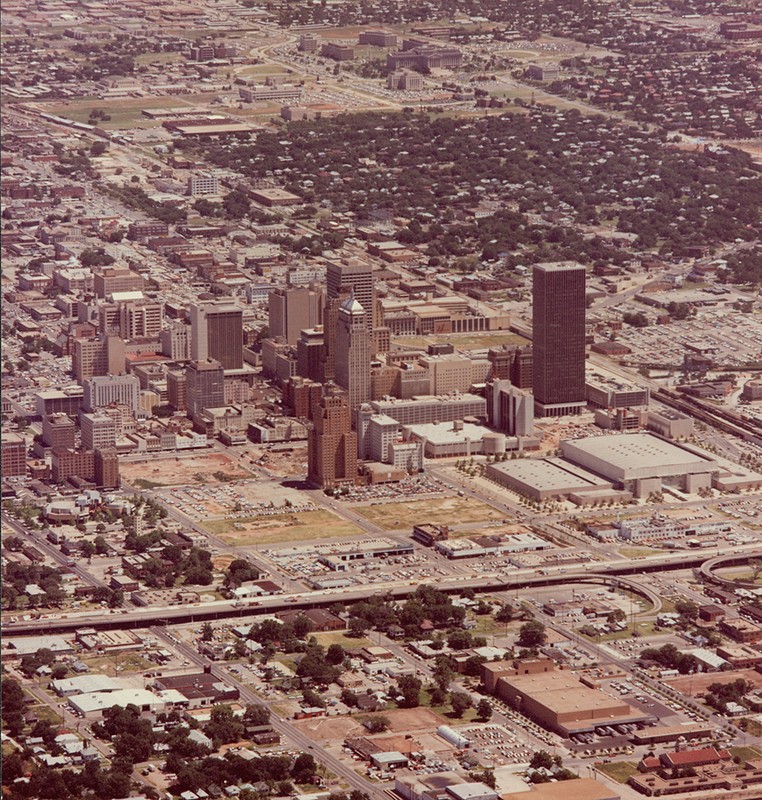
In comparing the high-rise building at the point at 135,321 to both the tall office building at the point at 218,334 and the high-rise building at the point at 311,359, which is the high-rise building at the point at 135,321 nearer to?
the tall office building at the point at 218,334

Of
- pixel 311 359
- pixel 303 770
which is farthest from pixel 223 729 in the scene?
pixel 311 359

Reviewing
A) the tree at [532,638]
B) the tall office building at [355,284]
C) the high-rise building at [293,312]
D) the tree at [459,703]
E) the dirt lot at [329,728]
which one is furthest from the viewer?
the high-rise building at [293,312]

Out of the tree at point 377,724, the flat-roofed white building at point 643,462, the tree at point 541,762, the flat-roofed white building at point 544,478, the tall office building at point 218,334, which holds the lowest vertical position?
the tree at point 377,724

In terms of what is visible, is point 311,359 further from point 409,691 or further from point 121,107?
point 121,107

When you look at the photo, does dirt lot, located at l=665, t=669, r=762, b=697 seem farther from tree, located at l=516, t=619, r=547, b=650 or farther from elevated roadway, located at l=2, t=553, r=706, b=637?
elevated roadway, located at l=2, t=553, r=706, b=637

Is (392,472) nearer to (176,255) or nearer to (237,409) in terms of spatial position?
(237,409)

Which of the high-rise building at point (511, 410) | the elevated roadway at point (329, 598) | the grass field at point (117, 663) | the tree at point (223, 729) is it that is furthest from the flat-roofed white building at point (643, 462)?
the tree at point (223, 729)
